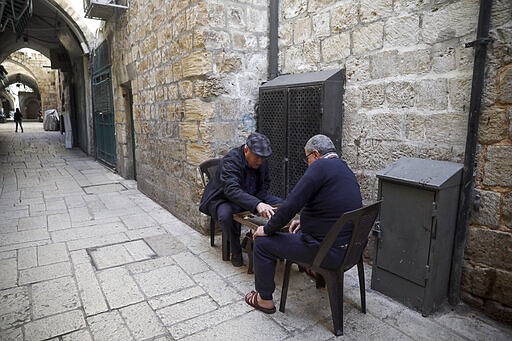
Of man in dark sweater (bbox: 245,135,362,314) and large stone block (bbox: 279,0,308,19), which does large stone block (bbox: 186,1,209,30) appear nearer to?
Answer: large stone block (bbox: 279,0,308,19)

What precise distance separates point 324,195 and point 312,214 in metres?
0.16

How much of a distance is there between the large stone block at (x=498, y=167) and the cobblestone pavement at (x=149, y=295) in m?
0.91

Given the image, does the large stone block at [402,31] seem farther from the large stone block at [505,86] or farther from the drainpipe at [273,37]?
the drainpipe at [273,37]

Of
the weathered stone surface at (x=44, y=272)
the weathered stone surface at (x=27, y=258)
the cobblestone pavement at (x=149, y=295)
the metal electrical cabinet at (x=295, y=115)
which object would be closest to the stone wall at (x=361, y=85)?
the metal electrical cabinet at (x=295, y=115)

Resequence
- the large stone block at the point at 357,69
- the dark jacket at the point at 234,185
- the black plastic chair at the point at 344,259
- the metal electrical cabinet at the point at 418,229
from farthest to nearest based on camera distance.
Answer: the large stone block at the point at 357,69, the dark jacket at the point at 234,185, the metal electrical cabinet at the point at 418,229, the black plastic chair at the point at 344,259

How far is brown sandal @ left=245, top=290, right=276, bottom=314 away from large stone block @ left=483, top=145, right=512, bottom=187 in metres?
1.65

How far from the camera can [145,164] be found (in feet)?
18.4

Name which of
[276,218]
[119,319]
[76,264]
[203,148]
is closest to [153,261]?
[76,264]

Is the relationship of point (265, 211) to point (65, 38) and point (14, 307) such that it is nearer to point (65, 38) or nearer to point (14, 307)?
point (14, 307)

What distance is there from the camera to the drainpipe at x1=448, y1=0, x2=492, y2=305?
209 centimetres

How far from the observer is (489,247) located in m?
2.21

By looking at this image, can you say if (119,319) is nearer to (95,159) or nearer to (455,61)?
(455,61)

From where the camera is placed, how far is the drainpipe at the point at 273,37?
375 cm

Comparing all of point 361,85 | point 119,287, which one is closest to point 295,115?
point 361,85
